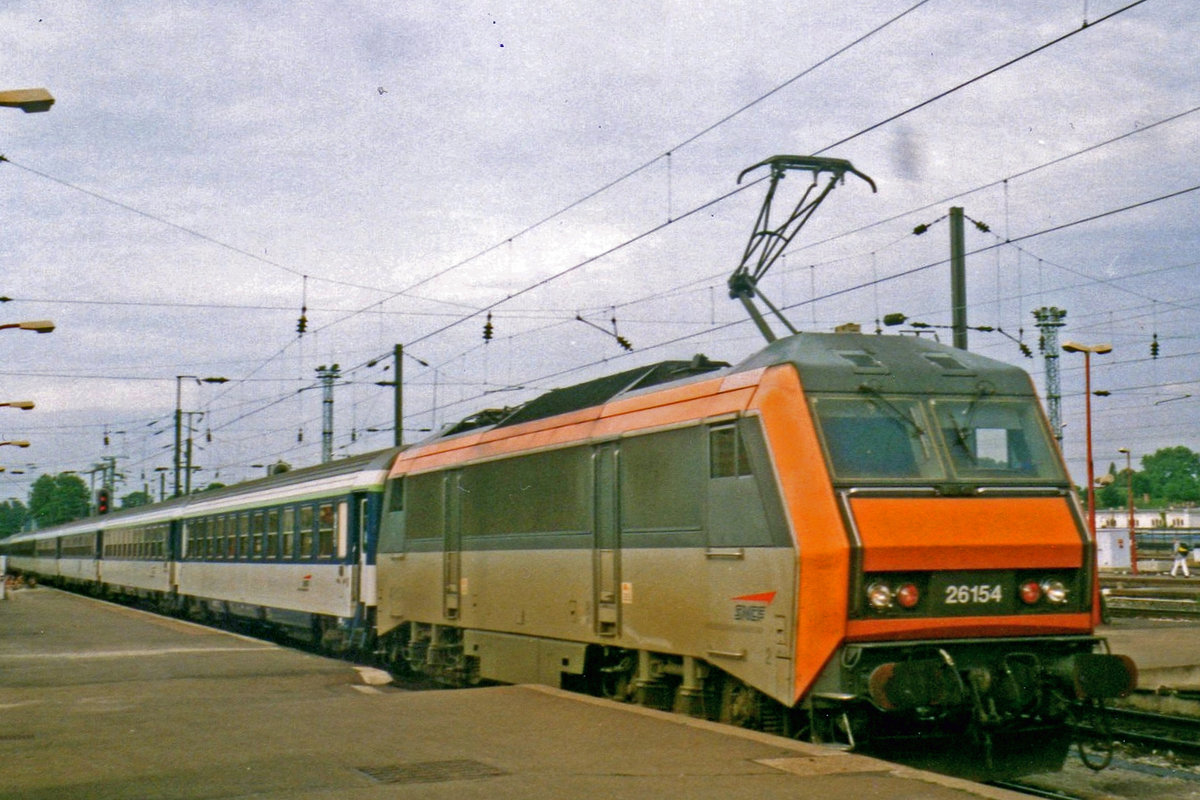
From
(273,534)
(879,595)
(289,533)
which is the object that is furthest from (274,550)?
A: (879,595)

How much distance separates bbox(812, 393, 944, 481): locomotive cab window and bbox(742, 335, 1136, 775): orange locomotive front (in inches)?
0.4

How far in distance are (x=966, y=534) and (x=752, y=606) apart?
1.62 metres

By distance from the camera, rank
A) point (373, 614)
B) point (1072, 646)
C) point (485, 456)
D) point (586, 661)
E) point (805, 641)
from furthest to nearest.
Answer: point (373, 614)
point (485, 456)
point (586, 661)
point (1072, 646)
point (805, 641)

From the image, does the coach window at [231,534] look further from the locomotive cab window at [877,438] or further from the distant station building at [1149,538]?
the distant station building at [1149,538]

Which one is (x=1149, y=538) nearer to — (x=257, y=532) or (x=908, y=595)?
(x=257, y=532)

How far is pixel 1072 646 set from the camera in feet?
31.4

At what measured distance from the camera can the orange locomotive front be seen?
8.91 m

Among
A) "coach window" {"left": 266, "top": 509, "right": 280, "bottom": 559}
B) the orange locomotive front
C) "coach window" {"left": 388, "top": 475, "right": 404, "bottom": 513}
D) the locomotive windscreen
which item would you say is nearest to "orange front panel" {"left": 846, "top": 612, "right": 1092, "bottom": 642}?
the orange locomotive front

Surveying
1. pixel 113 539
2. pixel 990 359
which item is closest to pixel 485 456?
pixel 990 359

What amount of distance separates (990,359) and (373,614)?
11.5 metres

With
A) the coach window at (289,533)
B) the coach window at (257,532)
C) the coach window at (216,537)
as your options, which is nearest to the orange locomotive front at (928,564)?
the coach window at (289,533)

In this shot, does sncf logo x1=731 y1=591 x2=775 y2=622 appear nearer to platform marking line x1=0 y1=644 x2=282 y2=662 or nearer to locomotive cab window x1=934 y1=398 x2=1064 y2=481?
locomotive cab window x1=934 y1=398 x2=1064 y2=481

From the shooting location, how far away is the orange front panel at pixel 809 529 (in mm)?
8859

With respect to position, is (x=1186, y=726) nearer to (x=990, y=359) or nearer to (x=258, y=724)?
(x=990, y=359)
